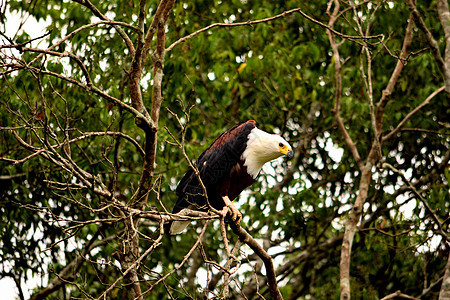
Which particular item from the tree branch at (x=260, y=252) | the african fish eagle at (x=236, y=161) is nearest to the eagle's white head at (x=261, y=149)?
the african fish eagle at (x=236, y=161)

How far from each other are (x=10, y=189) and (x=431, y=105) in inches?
196

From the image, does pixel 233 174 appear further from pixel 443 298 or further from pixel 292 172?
pixel 292 172

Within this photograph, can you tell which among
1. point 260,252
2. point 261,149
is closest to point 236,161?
point 261,149

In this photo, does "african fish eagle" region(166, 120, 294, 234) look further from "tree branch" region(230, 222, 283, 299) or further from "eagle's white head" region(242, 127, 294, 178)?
"tree branch" region(230, 222, 283, 299)

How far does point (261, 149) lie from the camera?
493cm

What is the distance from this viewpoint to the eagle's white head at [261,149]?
4.93m

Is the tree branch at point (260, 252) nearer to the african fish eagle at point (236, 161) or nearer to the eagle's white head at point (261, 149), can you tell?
the african fish eagle at point (236, 161)

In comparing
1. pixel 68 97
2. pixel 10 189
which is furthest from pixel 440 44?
pixel 10 189

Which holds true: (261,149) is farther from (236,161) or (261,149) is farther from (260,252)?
(260,252)

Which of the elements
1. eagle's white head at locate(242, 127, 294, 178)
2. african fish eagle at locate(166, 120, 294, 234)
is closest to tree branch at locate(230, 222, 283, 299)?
african fish eagle at locate(166, 120, 294, 234)

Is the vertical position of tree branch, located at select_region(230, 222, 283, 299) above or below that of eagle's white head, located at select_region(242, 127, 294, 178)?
below

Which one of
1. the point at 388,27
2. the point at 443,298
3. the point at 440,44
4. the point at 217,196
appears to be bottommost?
the point at 443,298

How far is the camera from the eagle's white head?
493 cm

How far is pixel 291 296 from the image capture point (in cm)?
803
